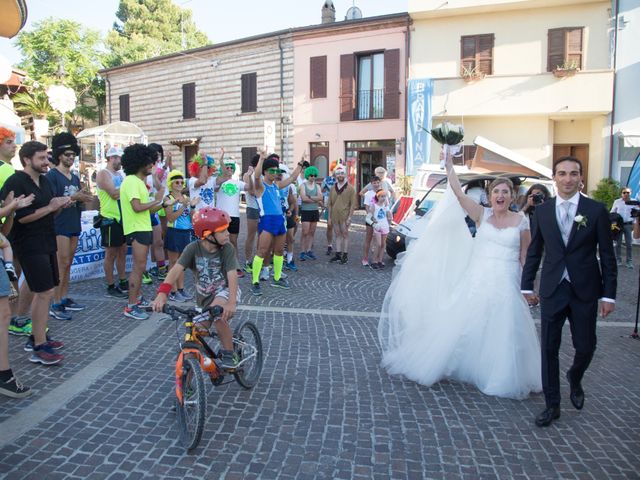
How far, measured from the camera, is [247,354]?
4.62 meters

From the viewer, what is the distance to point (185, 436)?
12.0 feet

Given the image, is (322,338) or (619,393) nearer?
(619,393)

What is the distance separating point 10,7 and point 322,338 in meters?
4.30

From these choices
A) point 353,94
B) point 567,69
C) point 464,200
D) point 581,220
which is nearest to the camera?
point 581,220

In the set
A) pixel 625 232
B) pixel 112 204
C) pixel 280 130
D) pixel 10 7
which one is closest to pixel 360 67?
pixel 280 130

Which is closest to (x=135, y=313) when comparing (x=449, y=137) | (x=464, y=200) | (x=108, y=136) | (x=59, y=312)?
(x=59, y=312)

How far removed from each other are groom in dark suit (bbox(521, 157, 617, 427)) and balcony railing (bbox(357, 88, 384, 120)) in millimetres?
19135

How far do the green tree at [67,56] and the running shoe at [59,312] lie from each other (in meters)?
31.7

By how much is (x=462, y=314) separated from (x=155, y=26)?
→ 172ft

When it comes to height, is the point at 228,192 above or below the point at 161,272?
above

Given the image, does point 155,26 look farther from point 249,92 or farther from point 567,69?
point 567,69

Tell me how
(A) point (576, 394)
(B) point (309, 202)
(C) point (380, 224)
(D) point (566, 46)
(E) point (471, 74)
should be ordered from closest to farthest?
(A) point (576, 394) < (C) point (380, 224) < (B) point (309, 202) < (D) point (566, 46) < (E) point (471, 74)

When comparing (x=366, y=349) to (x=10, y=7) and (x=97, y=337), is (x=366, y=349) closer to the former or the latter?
(x=97, y=337)

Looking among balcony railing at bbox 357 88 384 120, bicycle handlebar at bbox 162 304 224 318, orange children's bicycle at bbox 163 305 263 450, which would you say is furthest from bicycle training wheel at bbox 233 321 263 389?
balcony railing at bbox 357 88 384 120
